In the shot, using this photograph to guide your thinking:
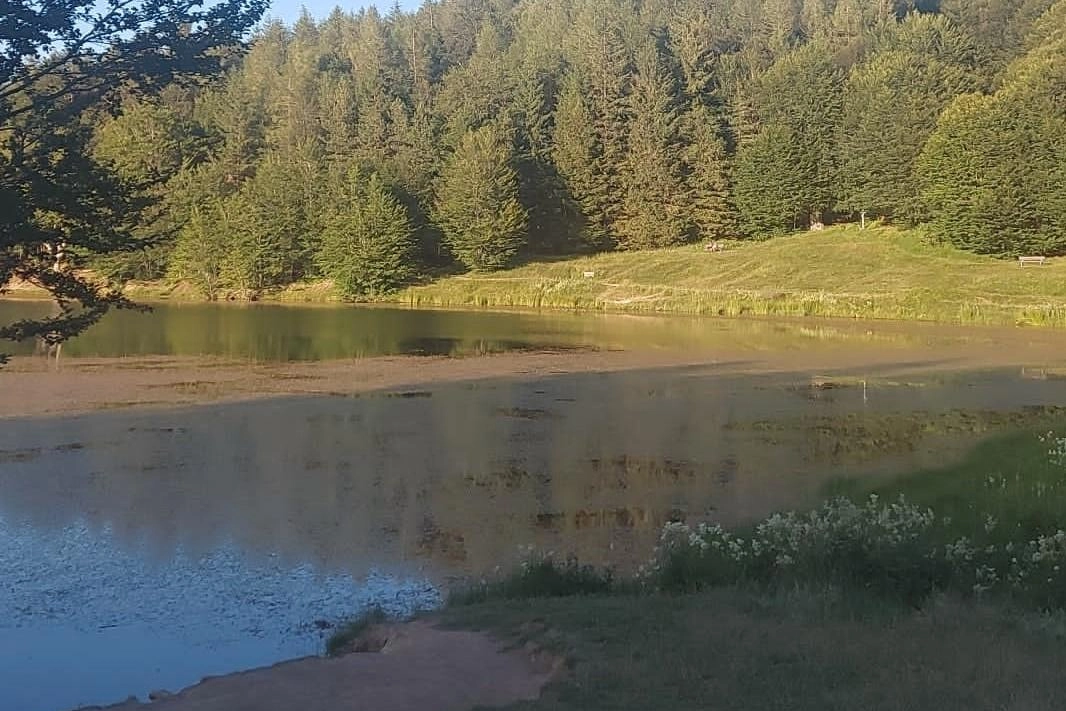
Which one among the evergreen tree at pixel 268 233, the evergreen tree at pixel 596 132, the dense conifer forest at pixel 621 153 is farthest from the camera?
the evergreen tree at pixel 596 132

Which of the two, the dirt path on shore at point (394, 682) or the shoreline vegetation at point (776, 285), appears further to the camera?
the shoreline vegetation at point (776, 285)

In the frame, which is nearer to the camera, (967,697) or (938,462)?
(967,697)

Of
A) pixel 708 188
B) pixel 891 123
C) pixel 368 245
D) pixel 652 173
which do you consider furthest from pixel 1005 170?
pixel 368 245

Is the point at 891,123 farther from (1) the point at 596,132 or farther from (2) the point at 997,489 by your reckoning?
(2) the point at 997,489

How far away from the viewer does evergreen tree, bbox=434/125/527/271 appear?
66.1 metres

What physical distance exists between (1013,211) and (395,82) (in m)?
56.4

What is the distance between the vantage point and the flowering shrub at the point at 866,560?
8.10 meters

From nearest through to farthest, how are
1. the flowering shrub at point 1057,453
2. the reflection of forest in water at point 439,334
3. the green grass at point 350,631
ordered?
the green grass at point 350,631 < the flowering shrub at point 1057,453 < the reflection of forest in water at point 439,334

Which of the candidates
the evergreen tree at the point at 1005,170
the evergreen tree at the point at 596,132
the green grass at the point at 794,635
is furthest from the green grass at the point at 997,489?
the evergreen tree at the point at 596,132

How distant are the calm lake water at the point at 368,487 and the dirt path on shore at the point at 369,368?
1474 millimetres

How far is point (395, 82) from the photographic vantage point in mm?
94250

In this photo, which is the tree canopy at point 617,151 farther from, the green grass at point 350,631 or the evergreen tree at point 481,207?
the green grass at point 350,631

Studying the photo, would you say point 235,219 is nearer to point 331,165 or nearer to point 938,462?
point 331,165

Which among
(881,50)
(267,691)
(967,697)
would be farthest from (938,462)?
(881,50)
